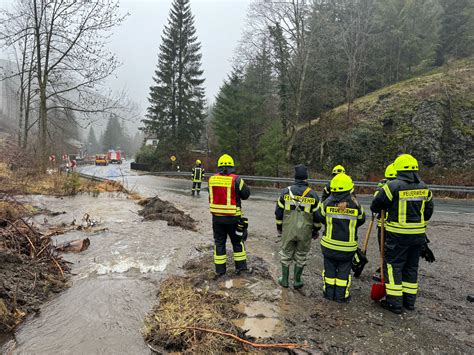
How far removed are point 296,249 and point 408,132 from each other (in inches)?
788

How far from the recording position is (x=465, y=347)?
336cm

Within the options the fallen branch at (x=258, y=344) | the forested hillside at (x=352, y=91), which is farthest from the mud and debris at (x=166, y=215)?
the forested hillside at (x=352, y=91)

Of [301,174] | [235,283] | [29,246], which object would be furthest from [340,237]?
[29,246]

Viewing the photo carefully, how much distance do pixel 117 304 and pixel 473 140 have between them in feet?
75.9

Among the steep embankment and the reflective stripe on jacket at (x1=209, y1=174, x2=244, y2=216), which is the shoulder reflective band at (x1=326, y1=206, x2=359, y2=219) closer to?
the reflective stripe on jacket at (x1=209, y1=174, x2=244, y2=216)

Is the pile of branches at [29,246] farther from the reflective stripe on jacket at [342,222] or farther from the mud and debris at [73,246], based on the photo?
the reflective stripe on jacket at [342,222]

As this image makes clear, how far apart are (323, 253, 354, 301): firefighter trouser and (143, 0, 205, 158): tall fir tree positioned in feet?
104

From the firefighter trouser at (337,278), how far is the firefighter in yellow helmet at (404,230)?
521 mm

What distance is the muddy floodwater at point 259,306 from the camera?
3295 millimetres

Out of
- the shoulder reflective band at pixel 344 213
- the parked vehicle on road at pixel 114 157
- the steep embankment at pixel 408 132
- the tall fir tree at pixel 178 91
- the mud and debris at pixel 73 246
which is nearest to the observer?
the shoulder reflective band at pixel 344 213

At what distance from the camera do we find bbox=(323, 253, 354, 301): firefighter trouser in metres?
4.22

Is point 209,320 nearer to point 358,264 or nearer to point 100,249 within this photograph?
point 358,264

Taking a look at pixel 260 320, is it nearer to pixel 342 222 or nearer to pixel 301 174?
pixel 342 222


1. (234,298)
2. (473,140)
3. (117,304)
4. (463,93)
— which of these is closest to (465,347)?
(234,298)
